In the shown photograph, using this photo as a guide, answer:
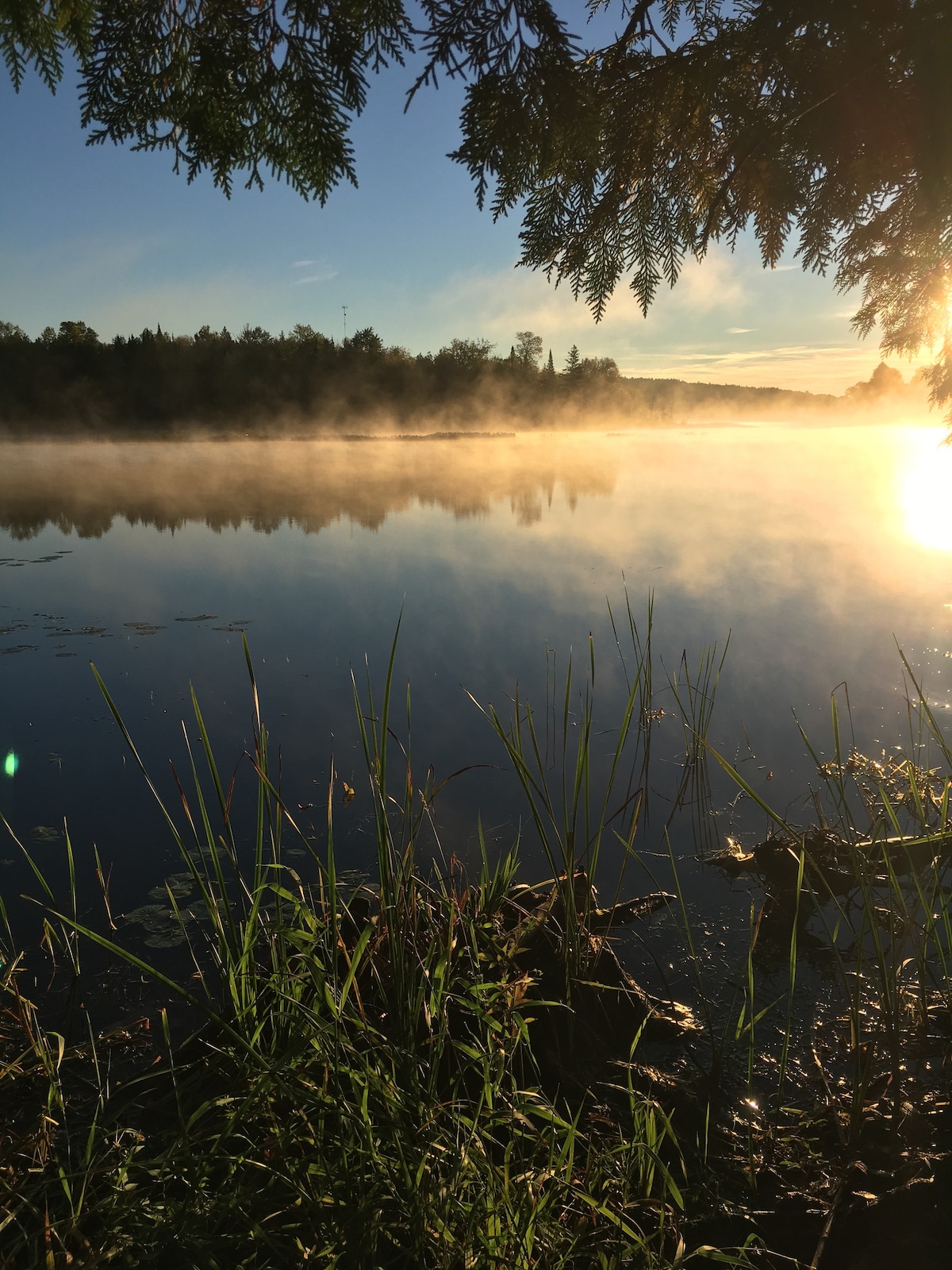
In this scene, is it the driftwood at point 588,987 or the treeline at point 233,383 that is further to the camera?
the treeline at point 233,383

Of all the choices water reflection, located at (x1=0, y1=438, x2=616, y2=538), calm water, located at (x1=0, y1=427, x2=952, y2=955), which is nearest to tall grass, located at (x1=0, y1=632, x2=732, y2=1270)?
calm water, located at (x1=0, y1=427, x2=952, y2=955)

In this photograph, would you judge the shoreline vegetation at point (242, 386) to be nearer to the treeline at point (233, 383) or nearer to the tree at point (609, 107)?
the treeline at point (233, 383)

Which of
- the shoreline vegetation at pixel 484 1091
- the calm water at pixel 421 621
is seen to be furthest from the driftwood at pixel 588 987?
Result: the calm water at pixel 421 621

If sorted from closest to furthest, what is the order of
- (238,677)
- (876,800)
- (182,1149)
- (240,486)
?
(182,1149), (876,800), (238,677), (240,486)

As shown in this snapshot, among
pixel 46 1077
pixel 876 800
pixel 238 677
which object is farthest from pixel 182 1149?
pixel 238 677

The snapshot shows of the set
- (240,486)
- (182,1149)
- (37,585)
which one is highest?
(240,486)

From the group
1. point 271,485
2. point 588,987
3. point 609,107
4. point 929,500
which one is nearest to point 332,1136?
point 588,987

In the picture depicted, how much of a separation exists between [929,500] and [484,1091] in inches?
429

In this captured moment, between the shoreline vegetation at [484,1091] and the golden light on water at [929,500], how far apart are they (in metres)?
2.55

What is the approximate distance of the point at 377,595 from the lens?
5.42m

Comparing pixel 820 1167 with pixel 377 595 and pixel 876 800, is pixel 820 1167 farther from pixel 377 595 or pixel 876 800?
pixel 377 595

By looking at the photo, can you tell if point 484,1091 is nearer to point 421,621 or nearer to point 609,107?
→ point 609,107

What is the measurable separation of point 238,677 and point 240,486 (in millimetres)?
11194

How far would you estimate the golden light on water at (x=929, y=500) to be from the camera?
6.72 m
